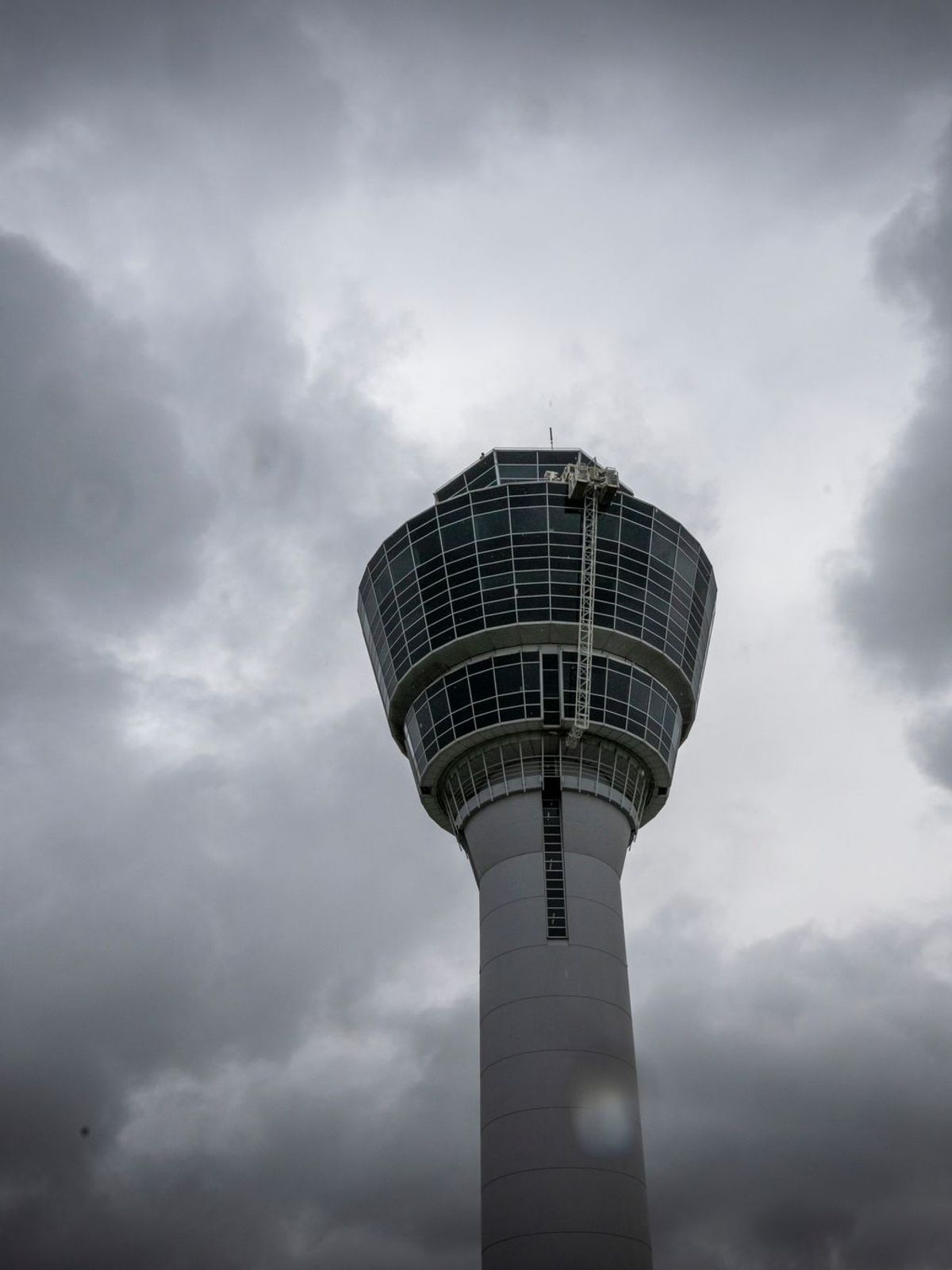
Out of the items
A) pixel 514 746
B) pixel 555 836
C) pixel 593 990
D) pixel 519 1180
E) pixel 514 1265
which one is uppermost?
pixel 514 746

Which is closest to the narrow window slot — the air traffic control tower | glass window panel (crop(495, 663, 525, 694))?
the air traffic control tower

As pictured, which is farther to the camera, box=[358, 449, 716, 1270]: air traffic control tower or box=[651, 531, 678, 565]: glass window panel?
box=[651, 531, 678, 565]: glass window panel

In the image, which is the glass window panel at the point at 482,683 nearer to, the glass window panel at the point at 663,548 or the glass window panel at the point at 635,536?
the glass window panel at the point at 635,536

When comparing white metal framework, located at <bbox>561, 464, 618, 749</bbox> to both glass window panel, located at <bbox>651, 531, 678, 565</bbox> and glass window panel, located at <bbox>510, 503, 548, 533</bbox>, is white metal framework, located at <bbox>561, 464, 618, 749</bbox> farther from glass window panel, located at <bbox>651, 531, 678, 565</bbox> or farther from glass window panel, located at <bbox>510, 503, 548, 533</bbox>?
glass window panel, located at <bbox>651, 531, 678, 565</bbox>

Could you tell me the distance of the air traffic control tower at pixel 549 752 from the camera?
5509cm

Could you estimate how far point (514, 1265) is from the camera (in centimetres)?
5300

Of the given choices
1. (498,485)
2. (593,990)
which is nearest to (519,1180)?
(593,990)

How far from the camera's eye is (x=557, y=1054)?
57.0m

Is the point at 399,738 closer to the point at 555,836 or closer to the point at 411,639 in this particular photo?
the point at 411,639

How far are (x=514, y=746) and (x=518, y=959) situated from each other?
37.5 feet

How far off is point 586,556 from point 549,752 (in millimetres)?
11556

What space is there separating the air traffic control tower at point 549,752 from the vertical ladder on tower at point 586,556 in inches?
4.6

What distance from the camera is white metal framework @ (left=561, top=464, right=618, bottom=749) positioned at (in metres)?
65.1

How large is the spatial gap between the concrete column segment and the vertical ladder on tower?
4659 millimetres
